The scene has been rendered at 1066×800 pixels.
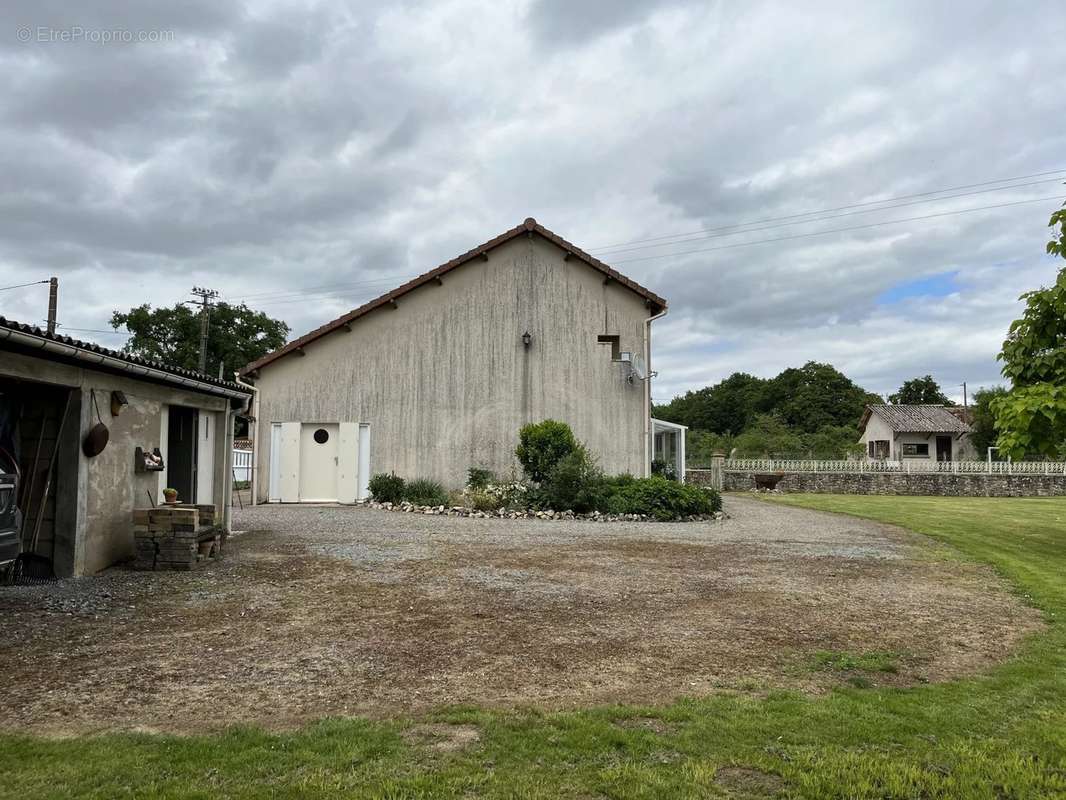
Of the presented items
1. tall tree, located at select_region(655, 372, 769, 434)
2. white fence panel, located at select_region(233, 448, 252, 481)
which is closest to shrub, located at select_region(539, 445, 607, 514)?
white fence panel, located at select_region(233, 448, 252, 481)

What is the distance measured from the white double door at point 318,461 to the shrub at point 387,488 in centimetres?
79

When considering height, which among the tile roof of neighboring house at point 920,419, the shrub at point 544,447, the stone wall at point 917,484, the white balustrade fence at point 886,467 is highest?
the tile roof of neighboring house at point 920,419

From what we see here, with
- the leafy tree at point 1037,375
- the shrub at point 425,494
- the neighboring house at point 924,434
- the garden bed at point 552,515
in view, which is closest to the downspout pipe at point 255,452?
the shrub at point 425,494

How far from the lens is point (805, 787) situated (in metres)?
2.93

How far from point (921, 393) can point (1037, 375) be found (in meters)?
59.6

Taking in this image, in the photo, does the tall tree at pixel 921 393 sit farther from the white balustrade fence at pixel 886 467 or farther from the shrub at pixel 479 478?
the shrub at pixel 479 478

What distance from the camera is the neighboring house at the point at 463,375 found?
1762cm

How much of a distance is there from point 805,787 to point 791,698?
1.17 metres

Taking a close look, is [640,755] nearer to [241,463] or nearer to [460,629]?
[460,629]

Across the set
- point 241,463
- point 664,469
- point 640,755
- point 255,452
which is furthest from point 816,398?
point 640,755

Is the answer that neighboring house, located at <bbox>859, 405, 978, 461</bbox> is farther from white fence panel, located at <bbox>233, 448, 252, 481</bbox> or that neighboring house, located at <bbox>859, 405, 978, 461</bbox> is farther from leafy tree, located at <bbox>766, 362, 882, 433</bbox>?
white fence panel, located at <bbox>233, 448, 252, 481</bbox>

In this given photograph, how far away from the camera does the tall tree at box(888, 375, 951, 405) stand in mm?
62969

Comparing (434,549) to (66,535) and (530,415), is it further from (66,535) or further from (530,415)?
(530,415)

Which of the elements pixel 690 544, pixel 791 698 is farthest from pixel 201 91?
pixel 791 698
